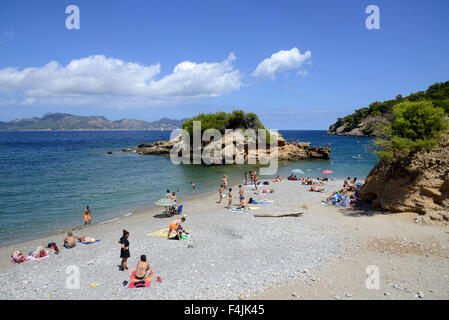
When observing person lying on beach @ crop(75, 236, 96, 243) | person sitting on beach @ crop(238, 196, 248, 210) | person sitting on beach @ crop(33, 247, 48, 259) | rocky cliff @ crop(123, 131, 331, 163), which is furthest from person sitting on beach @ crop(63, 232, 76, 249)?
rocky cliff @ crop(123, 131, 331, 163)

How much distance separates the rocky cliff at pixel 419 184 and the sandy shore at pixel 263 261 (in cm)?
94

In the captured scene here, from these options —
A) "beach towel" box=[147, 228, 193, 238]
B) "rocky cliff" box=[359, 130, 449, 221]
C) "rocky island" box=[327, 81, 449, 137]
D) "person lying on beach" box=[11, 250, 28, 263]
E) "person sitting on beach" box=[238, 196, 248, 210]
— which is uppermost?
"rocky island" box=[327, 81, 449, 137]

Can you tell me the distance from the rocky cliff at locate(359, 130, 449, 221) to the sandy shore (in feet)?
3.07

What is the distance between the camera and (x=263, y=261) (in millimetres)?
11000

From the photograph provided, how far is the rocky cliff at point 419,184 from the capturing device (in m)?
13.9

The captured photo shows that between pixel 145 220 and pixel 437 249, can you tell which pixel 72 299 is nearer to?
→ pixel 145 220

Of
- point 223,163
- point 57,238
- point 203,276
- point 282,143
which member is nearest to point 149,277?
point 203,276

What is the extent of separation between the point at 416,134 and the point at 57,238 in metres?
22.1

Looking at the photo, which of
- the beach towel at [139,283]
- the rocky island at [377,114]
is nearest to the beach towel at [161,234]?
the beach towel at [139,283]

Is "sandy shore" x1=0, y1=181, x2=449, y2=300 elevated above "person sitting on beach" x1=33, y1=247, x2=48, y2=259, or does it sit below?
above

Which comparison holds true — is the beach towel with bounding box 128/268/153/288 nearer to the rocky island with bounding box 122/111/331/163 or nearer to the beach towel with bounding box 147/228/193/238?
the beach towel with bounding box 147/228/193/238

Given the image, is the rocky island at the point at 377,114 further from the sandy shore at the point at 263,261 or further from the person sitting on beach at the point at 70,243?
the person sitting on beach at the point at 70,243

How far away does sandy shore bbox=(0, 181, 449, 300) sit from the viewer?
350 inches

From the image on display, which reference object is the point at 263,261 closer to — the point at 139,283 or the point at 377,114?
the point at 139,283
